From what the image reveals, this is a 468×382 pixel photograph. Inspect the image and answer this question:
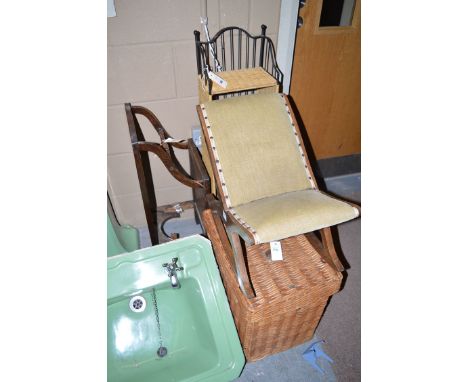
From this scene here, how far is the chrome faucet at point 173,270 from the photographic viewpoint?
1.30m

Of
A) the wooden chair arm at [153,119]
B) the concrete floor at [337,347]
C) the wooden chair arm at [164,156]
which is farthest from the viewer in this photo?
the wooden chair arm at [153,119]

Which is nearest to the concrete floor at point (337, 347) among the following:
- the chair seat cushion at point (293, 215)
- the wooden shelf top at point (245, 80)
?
the chair seat cushion at point (293, 215)

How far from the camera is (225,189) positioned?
136 cm

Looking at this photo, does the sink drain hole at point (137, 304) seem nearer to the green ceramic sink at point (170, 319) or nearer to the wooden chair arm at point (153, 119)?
the green ceramic sink at point (170, 319)

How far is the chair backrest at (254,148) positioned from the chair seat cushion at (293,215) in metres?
0.12

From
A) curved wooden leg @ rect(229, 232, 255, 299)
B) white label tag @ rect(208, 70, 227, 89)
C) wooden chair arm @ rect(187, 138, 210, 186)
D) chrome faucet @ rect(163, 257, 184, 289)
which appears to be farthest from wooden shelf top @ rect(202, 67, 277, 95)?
chrome faucet @ rect(163, 257, 184, 289)

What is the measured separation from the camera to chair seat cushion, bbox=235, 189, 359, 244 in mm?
1103

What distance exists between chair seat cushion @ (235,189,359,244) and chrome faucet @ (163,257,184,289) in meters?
0.35

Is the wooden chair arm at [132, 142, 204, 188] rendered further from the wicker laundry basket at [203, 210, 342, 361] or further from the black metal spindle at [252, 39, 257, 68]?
the black metal spindle at [252, 39, 257, 68]

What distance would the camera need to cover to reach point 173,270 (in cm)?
132

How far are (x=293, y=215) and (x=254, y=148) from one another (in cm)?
40

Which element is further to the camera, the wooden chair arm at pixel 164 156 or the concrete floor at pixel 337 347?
the concrete floor at pixel 337 347
